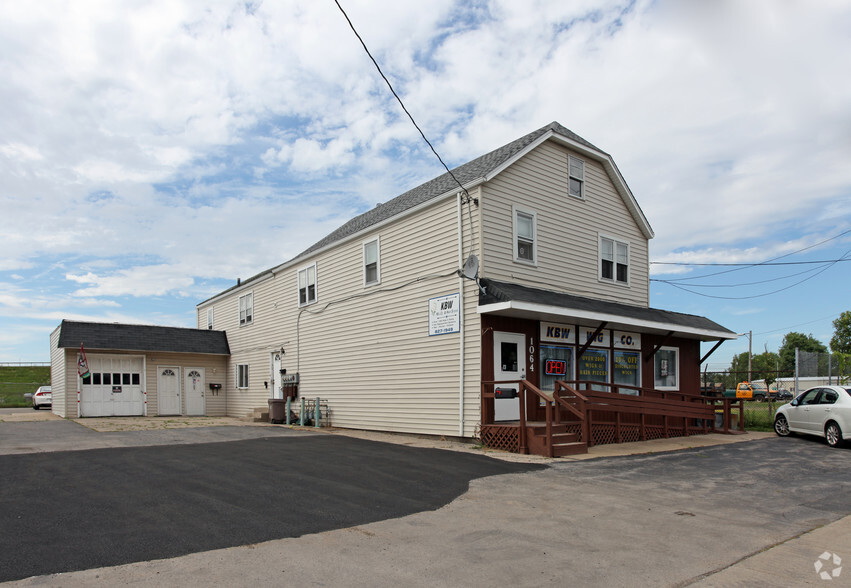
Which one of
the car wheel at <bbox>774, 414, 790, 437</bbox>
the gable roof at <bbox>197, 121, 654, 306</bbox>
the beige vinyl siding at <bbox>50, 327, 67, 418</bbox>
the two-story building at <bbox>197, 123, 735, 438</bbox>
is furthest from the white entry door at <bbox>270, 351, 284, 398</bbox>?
the car wheel at <bbox>774, 414, 790, 437</bbox>

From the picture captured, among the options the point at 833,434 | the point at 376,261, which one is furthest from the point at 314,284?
the point at 833,434

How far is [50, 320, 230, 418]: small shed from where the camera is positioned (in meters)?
23.9

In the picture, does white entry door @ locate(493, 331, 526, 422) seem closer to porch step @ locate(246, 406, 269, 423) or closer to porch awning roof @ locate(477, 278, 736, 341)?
porch awning roof @ locate(477, 278, 736, 341)

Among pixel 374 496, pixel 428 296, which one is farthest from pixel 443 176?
pixel 374 496

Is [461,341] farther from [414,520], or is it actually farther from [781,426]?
[781,426]

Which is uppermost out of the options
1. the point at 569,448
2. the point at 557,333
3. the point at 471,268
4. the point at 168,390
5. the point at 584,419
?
the point at 471,268

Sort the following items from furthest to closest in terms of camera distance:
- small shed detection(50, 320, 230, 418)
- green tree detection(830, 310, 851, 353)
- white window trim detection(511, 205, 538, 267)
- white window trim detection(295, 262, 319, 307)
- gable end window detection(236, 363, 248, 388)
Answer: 1. green tree detection(830, 310, 851, 353)
2. gable end window detection(236, 363, 248, 388)
3. small shed detection(50, 320, 230, 418)
4. white window trim detection(295, 262, 319, 307)
5. white window trim detection(511, 205, 538, 267)

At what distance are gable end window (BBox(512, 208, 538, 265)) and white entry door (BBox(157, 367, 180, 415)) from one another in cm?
1833

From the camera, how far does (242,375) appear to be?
88.5 ft

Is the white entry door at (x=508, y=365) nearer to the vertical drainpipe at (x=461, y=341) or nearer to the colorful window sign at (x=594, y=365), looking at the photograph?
the vertical drainpipe at (x=461, y=341)

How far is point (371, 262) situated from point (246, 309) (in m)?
11.0

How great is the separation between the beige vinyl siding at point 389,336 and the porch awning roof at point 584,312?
88 cm

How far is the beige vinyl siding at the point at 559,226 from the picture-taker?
49.0ft

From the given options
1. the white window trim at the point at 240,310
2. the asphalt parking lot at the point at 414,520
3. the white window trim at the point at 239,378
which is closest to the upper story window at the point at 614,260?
the asphalt parking lot at the point at 414,520
